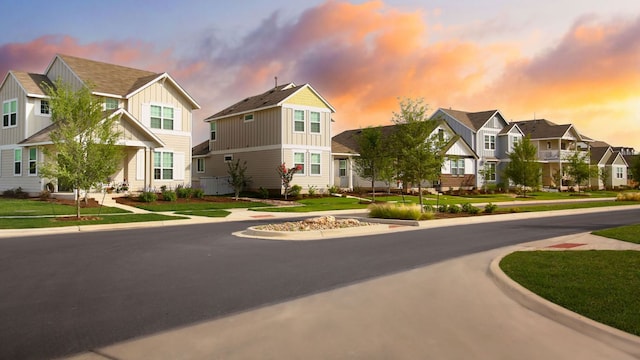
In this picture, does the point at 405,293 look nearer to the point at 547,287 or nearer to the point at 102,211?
the point at 547,287

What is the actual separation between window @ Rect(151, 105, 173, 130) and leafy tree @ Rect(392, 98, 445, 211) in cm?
1667

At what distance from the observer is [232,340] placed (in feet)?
18.2

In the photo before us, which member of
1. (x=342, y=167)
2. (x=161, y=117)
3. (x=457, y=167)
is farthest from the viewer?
(x=457, y=167)

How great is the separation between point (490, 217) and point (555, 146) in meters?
47.3

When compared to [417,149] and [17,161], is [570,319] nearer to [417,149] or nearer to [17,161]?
[417,149]

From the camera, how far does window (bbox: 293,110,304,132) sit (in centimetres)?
3672

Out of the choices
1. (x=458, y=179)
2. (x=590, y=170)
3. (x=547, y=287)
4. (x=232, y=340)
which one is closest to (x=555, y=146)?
(x=590, y=170)

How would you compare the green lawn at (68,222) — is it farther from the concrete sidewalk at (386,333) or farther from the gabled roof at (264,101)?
the gabled roof at (264,101)

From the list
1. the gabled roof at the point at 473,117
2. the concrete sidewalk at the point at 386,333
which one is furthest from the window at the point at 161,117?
the gabled roof at the point at 473,117

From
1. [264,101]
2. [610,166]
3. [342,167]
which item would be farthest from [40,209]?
[610,166]

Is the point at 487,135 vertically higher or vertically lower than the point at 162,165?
higher

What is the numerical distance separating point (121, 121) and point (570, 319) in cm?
2784

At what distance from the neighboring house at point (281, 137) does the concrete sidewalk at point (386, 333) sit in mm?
28965

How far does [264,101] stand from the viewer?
38469 millimetres
